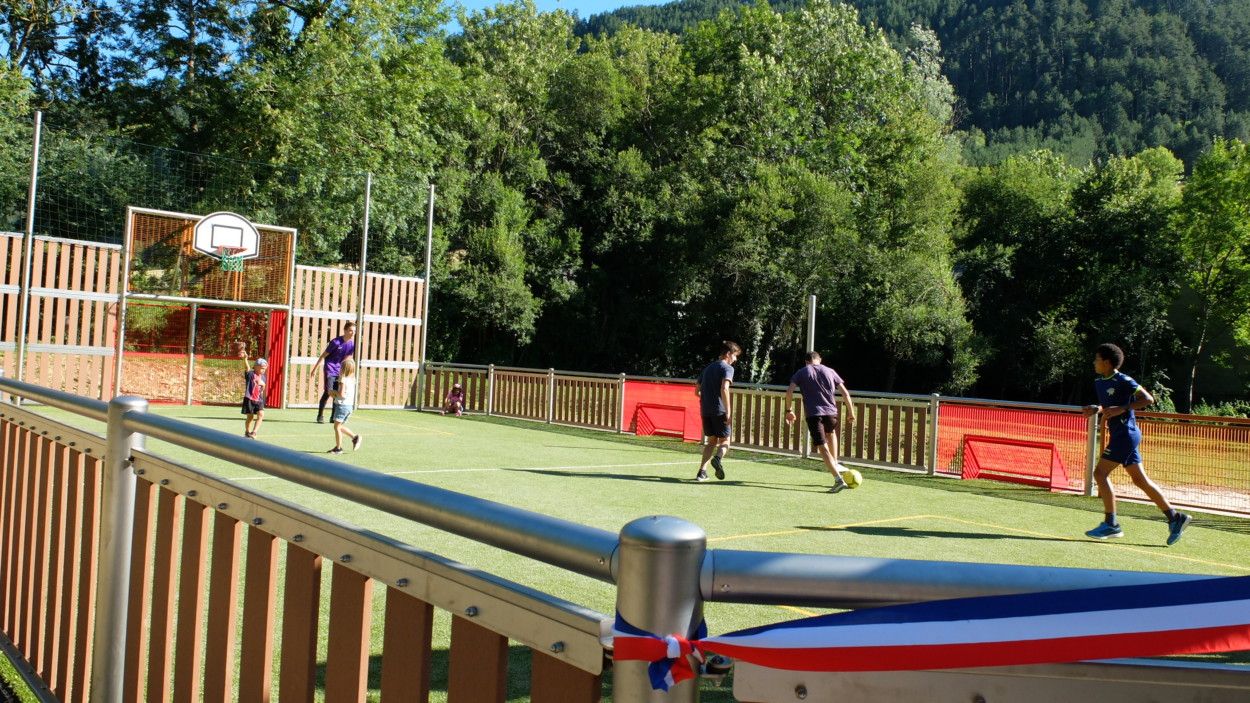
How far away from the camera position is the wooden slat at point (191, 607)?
2.64 metres

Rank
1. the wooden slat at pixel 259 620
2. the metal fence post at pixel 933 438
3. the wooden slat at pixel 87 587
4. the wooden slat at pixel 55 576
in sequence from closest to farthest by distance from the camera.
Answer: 1. the wooden slat at pixel 259 620
2. the wooden slat at pixel 87 587
3. the wooden slat at pixel 55 576
4. the metal fence post at pixel 933 438

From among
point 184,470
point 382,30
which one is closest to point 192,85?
point 382,30

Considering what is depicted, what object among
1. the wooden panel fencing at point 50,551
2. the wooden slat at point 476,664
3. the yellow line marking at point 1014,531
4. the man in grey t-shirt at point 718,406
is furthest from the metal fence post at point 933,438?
the wooden slat at point 476,664

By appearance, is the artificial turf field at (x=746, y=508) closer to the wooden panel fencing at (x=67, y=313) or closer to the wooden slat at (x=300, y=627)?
the wooden slat at (x=300, y=627)

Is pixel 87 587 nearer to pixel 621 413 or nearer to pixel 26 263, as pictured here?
pixel 621 413

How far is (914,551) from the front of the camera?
866cm

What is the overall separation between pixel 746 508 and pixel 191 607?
864 centimetres

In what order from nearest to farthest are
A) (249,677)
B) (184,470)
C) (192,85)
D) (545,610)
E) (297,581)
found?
(545,610), (297,581), (249,677), (184,470), (192,85)

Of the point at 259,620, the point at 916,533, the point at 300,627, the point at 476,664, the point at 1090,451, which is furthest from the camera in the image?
the point at 1090,451

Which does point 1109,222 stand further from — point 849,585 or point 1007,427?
point 849,585

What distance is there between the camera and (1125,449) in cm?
950

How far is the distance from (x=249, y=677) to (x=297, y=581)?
325 millimetres

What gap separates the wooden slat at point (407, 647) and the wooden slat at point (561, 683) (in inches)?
12.3

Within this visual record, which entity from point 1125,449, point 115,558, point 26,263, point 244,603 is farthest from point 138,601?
point 26,263
